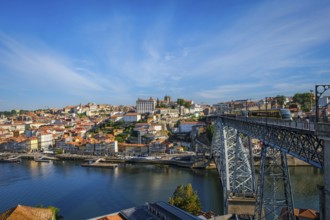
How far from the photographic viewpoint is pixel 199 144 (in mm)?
25516

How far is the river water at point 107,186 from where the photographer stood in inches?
463

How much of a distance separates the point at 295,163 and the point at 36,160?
21.4 metres

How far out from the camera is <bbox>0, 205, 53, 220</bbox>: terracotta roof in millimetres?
6848

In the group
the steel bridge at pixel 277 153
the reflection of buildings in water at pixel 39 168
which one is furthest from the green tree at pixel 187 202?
the reflection of buildings in water at pixel 39 168

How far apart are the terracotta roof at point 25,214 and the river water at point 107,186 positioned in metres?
3.22

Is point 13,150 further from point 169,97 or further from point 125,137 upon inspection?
point 169,97

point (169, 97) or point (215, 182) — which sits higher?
point (169, 97)

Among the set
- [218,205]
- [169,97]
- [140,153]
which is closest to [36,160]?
[140,153]

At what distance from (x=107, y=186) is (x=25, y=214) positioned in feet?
27.5

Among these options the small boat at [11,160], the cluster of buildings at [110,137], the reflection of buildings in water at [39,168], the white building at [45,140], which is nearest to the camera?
the reflection of buildings in water at [39,168]

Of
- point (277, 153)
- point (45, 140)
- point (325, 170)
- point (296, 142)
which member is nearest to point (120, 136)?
point (45, 140)

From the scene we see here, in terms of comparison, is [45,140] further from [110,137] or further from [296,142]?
[296,142]

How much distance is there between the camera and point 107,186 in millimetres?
15250

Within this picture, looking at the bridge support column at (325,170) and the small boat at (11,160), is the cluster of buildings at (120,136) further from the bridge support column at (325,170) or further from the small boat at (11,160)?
the bridge support column at (325,170)
